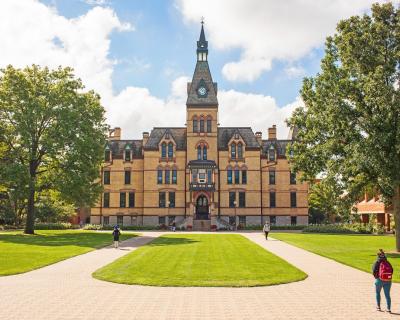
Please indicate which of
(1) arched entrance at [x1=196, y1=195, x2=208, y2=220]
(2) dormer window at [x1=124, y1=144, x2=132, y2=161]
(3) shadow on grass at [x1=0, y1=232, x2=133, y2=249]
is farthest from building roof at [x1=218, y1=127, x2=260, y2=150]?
(3) shadow on grass at [x1=0, y1=232, x2=133, y2=249]

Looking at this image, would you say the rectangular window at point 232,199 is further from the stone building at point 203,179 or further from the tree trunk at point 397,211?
the tree trunk at point 397,211

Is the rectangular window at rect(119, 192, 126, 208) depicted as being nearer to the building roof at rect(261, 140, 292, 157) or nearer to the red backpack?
the building roof at rect(261, 140, 292, 157)

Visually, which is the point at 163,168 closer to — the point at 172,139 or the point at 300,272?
the point at 172,139

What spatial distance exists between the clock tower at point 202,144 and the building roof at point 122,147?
9159mm

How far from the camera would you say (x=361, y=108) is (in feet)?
90.6

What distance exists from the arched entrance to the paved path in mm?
48487

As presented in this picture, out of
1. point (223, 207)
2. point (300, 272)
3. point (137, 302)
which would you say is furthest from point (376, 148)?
point (223, 207)

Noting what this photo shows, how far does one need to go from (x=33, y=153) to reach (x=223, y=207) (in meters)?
31.4

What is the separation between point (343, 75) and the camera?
28.6 metres

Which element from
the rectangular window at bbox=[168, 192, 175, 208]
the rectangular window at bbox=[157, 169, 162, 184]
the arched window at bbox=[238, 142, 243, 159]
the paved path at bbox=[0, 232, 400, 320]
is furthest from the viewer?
the rectangular window at bbox=[157, 169, 162, 184]

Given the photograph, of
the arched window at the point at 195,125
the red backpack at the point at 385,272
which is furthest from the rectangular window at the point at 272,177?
the red backpack at the point at 385,272

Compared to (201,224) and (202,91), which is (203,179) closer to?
(201,224)

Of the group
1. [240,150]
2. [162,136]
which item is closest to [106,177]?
[162,136]

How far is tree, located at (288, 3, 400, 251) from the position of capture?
25.7 metres
